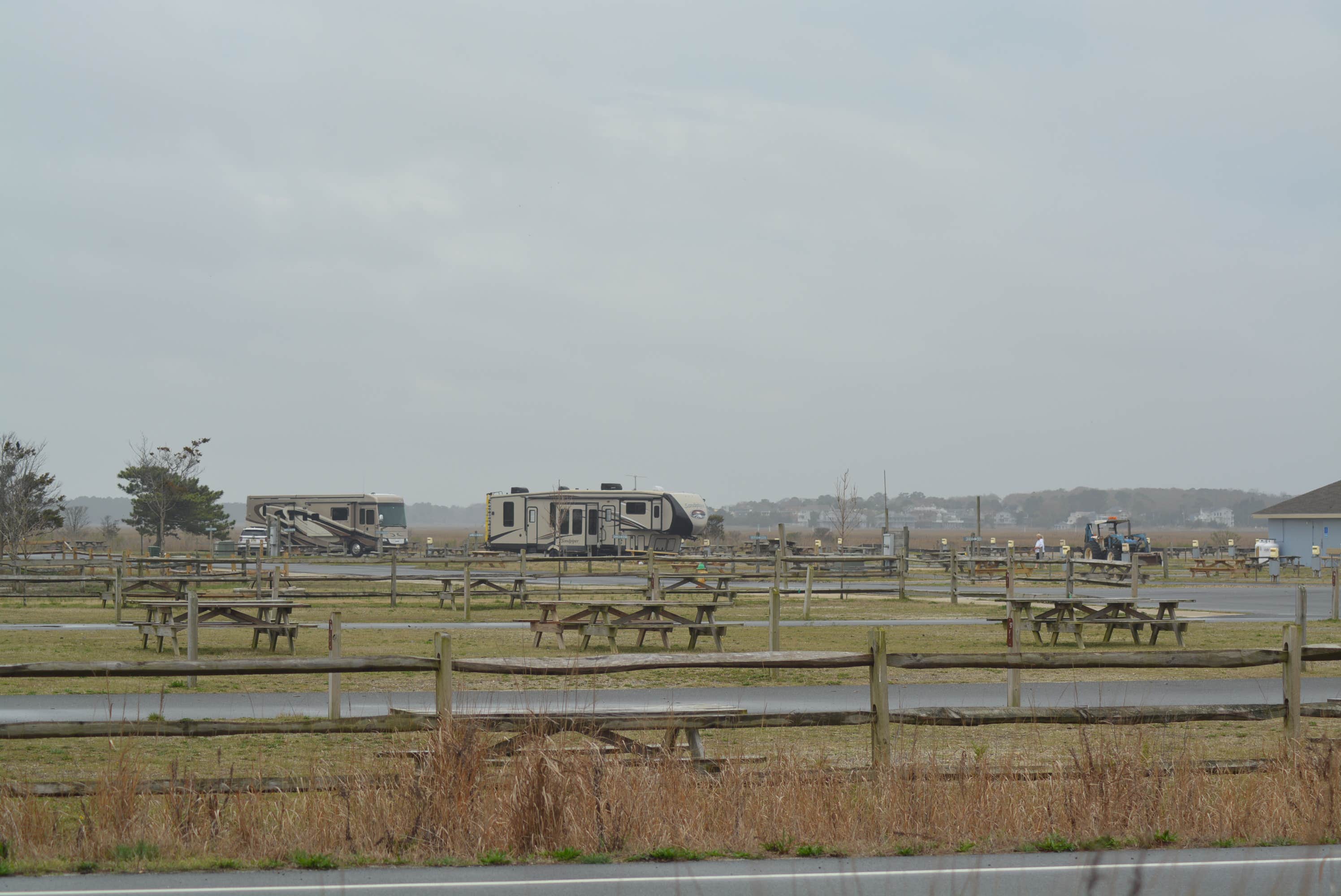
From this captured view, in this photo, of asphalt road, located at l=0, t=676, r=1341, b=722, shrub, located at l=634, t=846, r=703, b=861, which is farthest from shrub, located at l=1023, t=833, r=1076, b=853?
asphalt road, located at l=0, t=676, r=1341, b=722

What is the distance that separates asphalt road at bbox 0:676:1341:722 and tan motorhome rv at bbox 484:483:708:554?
35.7m

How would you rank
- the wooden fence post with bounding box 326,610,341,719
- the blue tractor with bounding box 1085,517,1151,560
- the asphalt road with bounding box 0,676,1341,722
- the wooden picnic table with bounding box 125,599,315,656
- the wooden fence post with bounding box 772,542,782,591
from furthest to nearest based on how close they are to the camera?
the blue tractor with bounding box 1085,517,1151,560, the wooden fence post with bounding box 772,542,782,591, the wooden picnic table with bounding box 125,599,315,656, the asphalt road with bounding box 0,676,1341,722, the wooden fence post with bounding box 326,610,341,719

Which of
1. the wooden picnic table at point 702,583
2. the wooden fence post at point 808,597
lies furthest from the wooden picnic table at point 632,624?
the wooden fence post at point 808,597

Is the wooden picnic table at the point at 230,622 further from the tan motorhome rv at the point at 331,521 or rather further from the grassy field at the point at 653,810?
the tan motorhome rv at the point at 331,521

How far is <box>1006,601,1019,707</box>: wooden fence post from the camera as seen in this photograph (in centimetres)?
1304

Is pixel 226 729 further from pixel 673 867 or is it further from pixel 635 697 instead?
pixel 635 697

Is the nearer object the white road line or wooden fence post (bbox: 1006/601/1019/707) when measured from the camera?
the white road line

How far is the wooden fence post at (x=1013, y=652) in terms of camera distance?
1304 centimetres

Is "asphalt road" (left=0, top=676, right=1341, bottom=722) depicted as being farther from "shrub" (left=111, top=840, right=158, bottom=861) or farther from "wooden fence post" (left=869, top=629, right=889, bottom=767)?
"shrub" (left=111, top=840, right=158, bottom=861)

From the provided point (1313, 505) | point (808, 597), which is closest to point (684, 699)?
point (808, 597)

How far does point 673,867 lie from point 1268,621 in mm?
21628

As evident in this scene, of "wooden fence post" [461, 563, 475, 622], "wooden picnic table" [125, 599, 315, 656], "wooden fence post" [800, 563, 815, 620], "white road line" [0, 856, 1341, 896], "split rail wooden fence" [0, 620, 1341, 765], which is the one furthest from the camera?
"wooden fence post" [800, 563, 815, 620]

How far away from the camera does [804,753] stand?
9578mm

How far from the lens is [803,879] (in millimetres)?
6484
